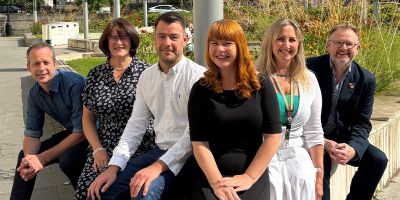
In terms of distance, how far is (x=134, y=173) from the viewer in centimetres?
328

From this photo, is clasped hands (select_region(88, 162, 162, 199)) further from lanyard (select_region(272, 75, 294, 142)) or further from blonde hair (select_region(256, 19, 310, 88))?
blonde hair (select_region(256, 19, 310, 88))

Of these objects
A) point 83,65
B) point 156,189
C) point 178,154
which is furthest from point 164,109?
point 83,65

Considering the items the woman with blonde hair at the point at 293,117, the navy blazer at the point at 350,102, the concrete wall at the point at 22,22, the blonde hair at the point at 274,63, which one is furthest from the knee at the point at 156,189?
the concrete wall at the point at 22,22

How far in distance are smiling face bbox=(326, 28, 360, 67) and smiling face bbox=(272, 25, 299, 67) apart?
0.57m

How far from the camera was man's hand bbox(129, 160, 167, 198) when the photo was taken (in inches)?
119

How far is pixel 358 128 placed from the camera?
3.92 metres

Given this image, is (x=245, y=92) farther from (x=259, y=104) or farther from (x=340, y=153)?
(x=340, y=153)

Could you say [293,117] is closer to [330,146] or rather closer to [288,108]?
[288,108]

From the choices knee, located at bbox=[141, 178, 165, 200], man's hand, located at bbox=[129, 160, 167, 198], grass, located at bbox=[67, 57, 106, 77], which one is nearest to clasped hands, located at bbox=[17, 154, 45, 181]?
man's hand, located at bbox=[129, 160, 167, 198]

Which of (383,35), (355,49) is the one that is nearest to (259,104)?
(355,49)

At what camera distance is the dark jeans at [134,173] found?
10.00 ft

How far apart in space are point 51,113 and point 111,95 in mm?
684

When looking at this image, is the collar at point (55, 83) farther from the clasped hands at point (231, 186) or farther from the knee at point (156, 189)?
the clasped hands at point (231, 186)

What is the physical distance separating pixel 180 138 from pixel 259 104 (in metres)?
0.54
